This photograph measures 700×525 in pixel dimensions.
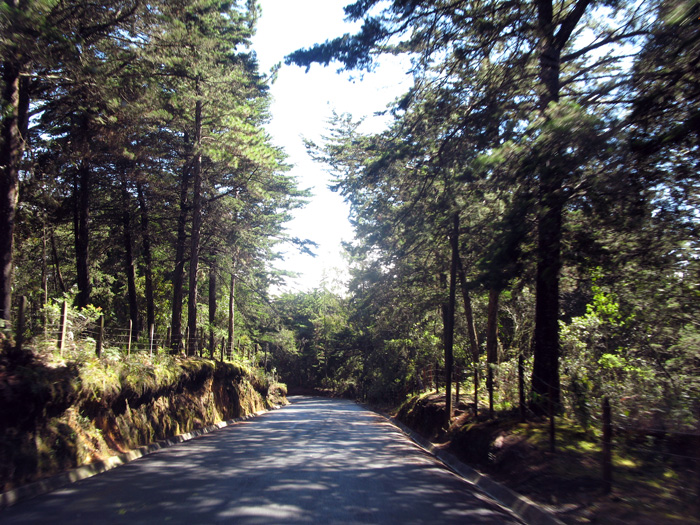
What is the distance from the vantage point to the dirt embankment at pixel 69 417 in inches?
306

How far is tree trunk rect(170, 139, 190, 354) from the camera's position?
67.8 feet

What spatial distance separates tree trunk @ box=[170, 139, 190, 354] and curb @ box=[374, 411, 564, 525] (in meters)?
11.9

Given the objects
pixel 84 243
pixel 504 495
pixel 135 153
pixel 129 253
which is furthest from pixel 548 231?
pixel 129 253

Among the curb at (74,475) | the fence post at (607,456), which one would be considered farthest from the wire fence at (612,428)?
the curb at (74,475)

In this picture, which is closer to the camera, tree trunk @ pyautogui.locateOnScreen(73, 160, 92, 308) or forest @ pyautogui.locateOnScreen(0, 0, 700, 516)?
forest @ pyautogui.locateOnScreen(0, 0, 700, 516)

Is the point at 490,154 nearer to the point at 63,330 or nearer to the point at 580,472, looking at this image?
the point at 580,472

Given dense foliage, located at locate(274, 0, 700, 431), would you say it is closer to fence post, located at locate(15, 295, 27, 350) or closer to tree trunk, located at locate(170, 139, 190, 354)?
fence post, located at locate(15, 295, 27, 350)

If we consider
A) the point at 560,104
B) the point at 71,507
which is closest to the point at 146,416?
the point at 71,507

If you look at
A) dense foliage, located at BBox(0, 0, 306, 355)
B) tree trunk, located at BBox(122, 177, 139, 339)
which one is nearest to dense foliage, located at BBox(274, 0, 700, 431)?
dense foliage, located at BBox(0, 0, 306, 355)

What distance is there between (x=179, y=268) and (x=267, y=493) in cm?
1696

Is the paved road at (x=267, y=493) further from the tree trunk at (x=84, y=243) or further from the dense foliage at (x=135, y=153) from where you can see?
the tree trunk at (x=84, y=243)

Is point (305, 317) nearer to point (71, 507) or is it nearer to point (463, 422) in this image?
point (463, 422)

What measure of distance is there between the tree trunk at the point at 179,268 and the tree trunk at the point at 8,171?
910cm

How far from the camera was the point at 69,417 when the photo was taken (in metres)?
9.39
